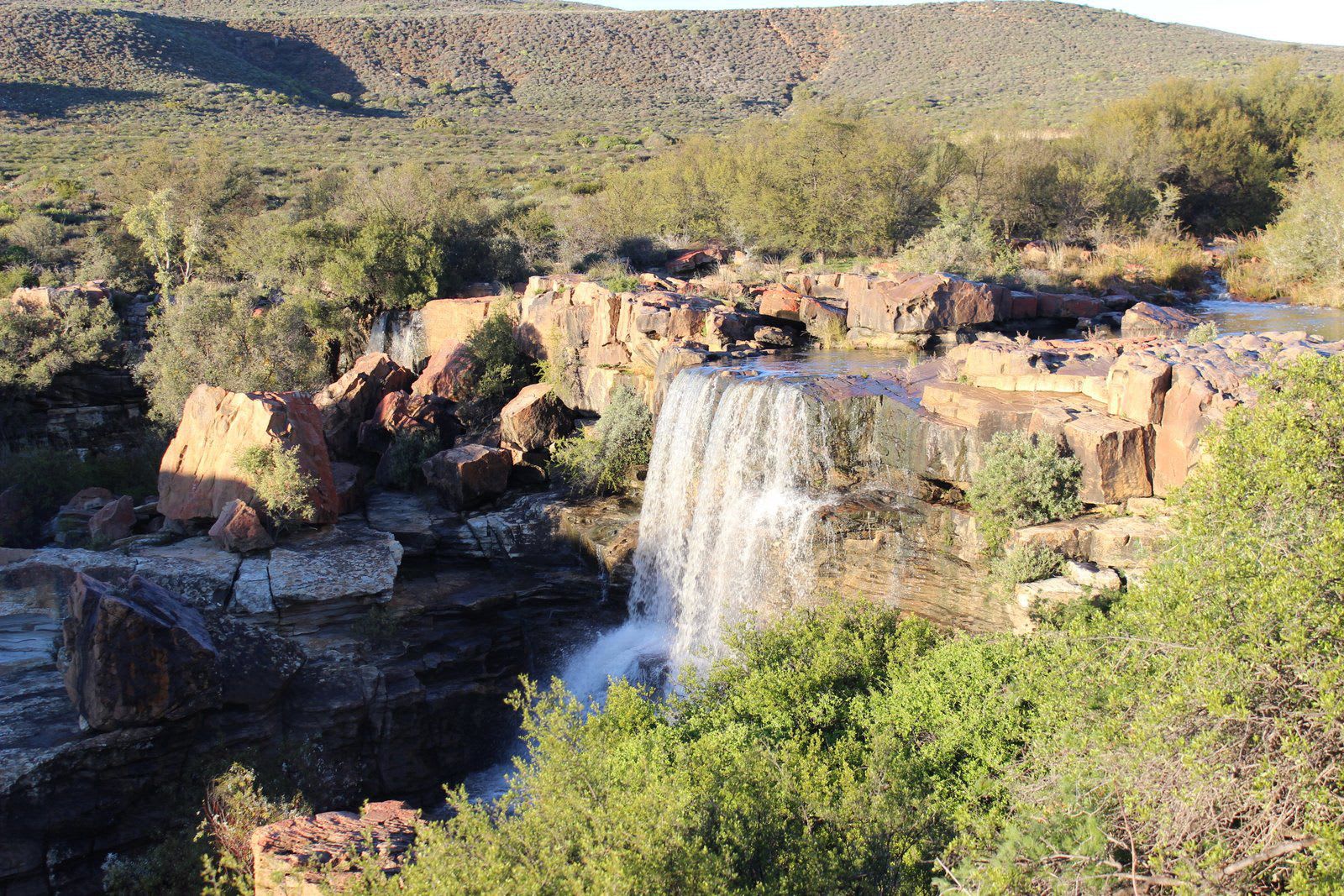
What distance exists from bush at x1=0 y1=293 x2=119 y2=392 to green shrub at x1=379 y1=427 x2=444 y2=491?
904 centimetres

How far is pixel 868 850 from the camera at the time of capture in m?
6.84

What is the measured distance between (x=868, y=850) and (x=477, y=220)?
70.4ft

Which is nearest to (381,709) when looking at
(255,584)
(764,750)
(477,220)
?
(255,584)

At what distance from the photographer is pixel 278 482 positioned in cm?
1359

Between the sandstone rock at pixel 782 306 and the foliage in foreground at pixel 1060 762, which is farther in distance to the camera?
the sandstone rock at pixel 782 306

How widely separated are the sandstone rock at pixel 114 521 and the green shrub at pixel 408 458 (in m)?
4.19

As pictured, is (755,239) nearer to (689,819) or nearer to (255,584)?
(255,584)

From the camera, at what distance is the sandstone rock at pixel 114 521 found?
14.2 metres

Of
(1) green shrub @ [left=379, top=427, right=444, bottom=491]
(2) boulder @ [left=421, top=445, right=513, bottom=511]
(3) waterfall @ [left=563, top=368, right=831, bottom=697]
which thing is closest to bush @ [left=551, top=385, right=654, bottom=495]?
(3) waterfall @ [left=563, top=368, right=831, bottom=697]

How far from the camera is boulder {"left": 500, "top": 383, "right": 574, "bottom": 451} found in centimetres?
1666

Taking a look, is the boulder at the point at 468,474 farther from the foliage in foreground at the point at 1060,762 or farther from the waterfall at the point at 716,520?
the foliage in foreground at the point at 1060,762

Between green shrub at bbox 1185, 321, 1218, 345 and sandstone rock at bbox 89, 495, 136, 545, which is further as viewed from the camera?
sandstone rock at bbox 89, 495, 136, 545

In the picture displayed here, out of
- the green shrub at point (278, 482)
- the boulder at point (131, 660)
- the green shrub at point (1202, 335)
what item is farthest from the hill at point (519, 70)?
the boulder at point (131, 660)

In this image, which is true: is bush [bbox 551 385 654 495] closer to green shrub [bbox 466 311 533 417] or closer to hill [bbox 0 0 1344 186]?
green shrub [bbox 466 311 533 417]
